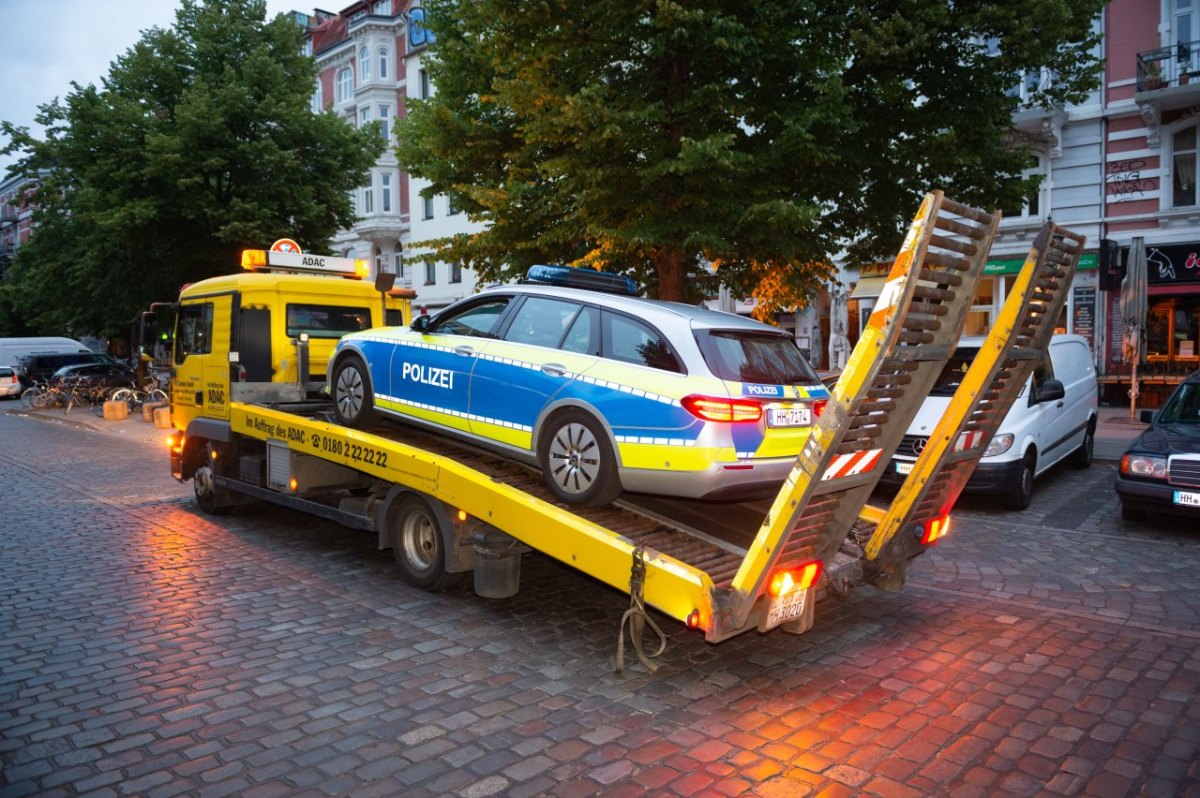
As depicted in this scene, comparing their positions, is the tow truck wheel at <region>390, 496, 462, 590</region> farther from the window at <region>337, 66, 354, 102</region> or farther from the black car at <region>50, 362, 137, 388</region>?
the window at <region>337, 66, 354, 102</region>

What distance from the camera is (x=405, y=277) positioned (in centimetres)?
4112

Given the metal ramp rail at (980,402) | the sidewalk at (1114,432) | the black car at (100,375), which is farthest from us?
the black car at (100,375)

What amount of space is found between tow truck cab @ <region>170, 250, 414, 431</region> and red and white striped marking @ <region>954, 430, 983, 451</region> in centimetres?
560

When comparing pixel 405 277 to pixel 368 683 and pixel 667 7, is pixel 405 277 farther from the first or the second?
pixel 368 683

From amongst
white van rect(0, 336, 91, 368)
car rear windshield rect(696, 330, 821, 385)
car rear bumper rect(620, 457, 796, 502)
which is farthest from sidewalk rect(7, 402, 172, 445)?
car rear windshield rect(696, 330, 821, 385)

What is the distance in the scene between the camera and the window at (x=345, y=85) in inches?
1649

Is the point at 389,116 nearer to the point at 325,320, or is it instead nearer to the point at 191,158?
the point at 191,158

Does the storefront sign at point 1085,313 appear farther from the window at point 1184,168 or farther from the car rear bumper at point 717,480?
the car rear bumper at point 717,480

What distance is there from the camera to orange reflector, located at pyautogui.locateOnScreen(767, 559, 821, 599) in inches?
179

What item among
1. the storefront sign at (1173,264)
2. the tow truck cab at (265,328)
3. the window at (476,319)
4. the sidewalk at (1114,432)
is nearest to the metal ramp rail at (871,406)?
the window at (476,319)

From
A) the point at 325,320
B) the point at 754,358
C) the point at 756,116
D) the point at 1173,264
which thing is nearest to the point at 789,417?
the point at 754,358

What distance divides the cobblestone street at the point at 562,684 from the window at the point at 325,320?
95.4 inches

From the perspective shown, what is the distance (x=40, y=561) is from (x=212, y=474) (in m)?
1.83

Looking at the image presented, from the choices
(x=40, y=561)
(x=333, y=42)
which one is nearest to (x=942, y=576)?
(x=40, y=561)
